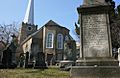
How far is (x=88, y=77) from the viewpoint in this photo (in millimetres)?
7137

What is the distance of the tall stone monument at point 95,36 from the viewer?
25.5 feet

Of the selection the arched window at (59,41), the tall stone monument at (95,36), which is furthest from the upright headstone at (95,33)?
the arched window at (59,41)

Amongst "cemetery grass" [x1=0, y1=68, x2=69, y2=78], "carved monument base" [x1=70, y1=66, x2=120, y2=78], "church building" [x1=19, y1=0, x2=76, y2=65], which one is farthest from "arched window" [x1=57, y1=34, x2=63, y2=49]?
"carved monument base" [x1=70, y1=66, x2=120, y2=78]

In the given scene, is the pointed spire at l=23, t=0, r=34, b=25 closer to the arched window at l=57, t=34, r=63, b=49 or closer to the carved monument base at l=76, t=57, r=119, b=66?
the arched window at l=57, t=34, r=63, b=49

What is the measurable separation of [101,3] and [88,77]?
347 centimetres

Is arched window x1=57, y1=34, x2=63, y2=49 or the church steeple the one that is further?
the church steeple

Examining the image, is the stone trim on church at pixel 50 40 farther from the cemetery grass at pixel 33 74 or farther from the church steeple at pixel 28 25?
the cemetery grass at pixel 33 74

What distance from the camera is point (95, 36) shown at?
323 inches

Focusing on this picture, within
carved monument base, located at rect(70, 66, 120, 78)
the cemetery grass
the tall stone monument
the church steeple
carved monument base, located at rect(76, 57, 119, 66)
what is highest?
the church steeple

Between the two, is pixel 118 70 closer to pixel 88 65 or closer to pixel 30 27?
pixel 88 65

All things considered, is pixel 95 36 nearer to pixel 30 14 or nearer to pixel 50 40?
pixel 50 40

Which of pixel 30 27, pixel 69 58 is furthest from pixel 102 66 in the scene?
pixel 30 27

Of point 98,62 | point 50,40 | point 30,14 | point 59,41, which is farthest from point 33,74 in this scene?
point 30,14

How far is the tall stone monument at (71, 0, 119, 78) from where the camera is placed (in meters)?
7.77
